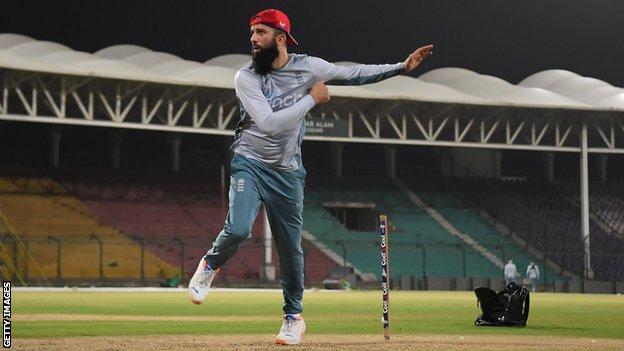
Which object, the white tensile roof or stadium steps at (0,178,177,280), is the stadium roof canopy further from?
stadium steps at (0,178,177,280)

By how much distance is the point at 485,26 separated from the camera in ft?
272

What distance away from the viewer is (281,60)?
11.0 metres

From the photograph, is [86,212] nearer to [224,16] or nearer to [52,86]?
[52,86]

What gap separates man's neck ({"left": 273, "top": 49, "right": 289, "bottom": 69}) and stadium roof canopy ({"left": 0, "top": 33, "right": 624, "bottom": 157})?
4587 cm

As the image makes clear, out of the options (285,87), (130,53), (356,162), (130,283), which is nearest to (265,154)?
(285,87)

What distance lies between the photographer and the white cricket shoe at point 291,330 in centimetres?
1154

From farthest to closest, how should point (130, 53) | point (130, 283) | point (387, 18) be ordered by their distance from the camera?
point (387, 18), point (130, 53), point (130, 283)

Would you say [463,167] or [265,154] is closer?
[265,154]

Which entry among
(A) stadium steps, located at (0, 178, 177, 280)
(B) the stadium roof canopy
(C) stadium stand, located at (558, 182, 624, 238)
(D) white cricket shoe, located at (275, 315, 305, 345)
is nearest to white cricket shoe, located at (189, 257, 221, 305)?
(D) white cricket shoe, located at (275, 315, 305, 345)

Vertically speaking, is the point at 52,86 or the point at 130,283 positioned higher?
the point at 52,86

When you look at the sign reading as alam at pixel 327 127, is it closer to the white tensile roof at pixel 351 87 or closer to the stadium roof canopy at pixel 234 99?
the stadium roof canopy at pixel 234 99

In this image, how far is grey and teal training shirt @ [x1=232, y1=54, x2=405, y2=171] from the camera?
1066cm

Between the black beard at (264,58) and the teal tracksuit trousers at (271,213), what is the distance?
85cm

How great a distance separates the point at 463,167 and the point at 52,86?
29.0 metres
